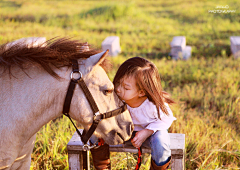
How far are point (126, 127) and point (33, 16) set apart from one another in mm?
10885

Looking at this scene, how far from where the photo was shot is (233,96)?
439 centimetres

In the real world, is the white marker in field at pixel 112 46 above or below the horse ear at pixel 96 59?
above

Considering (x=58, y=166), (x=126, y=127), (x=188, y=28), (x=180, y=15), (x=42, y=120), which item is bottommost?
(x=58, y=166)

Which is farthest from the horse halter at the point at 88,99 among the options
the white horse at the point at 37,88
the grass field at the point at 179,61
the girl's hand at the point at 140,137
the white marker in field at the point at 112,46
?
the white marker in field at the point at 112,46

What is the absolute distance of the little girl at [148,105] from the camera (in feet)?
6.91

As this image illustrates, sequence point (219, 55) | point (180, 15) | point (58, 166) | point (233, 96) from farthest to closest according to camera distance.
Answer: point (180, 15), point (219, 55), point (233, 96), point (58, 166)

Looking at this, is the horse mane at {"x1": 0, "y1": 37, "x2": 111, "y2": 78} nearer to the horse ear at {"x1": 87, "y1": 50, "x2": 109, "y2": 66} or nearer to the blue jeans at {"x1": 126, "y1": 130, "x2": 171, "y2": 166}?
the horse ear at {"x1": 87, "y1": 50, "x2": 109, "y2": 66}

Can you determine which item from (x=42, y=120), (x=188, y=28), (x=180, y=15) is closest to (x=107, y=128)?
(x=42, y=120)

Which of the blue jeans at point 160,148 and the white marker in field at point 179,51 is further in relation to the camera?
the white marker in field at point 179,51

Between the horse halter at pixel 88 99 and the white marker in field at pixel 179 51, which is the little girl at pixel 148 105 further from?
the white marker in field at pixel 179 51

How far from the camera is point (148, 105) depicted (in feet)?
7.55

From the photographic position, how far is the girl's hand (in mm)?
2178

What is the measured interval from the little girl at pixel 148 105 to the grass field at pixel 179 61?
0.41 meters

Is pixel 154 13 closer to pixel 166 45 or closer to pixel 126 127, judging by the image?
pixel 166 45
